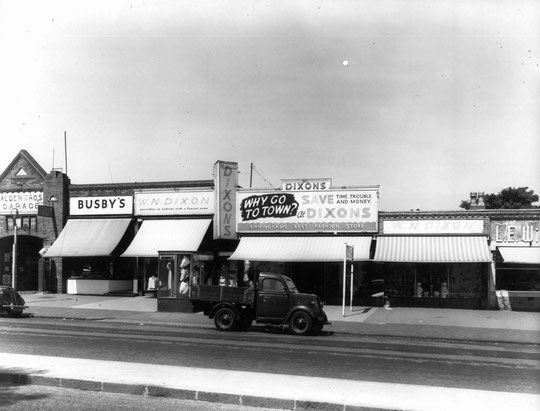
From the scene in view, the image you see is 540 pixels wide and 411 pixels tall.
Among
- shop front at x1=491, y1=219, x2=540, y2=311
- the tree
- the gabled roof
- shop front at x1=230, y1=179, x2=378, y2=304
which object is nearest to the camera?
shop front at x1=491, y1=219, x2=540, y2=311

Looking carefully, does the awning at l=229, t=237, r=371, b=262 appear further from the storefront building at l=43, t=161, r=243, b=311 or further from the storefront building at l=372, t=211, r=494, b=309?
the storefront building at l=43, t=161, r=243, b=311

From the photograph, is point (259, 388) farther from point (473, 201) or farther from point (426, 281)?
point (473, 201)

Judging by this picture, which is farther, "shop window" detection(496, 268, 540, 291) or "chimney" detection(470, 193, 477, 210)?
"chimney" detection(470, 193, 477, 210)

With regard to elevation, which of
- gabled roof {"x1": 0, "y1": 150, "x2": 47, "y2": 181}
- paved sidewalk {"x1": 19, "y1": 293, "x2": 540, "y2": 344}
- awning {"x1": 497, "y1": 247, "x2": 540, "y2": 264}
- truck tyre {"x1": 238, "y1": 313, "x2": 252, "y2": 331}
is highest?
gabled roof {"x1": 0, "y1": 150, "x2": 47, "y2": 181}

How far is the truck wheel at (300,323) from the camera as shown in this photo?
16828 mm

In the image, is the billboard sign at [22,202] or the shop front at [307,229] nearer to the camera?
the shop front at [307,229]

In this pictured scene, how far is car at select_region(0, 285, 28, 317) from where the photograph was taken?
20.4m

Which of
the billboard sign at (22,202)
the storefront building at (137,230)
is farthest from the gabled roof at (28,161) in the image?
the storefront building at (137,230)

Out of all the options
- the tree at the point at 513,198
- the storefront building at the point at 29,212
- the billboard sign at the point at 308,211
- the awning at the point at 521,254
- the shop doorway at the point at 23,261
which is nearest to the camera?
the awning at the point at 521,254

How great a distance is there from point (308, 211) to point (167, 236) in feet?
22.7

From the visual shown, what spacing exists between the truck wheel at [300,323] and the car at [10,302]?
1034 centimetres

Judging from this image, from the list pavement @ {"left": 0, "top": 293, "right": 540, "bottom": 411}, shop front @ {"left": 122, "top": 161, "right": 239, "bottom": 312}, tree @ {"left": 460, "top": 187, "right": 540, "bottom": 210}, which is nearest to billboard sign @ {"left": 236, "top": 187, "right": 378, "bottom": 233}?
shop front @ {"left": 122, "top": 161, "right": 239, "bottom": 312}

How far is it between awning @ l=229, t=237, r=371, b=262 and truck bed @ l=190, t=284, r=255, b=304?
26.6ft

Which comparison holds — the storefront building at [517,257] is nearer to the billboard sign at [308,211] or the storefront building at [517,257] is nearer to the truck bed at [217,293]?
the billboard sign at [308,211]
